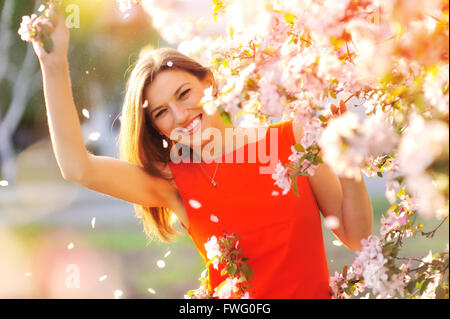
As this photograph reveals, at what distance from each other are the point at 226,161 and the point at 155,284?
163 inches

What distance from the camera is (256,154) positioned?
1.87 meters

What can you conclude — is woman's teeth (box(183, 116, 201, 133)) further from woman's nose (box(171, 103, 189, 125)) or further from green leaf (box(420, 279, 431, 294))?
green leaf (box(420, 279, 431, 294))

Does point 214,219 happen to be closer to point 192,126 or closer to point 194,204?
point 194,204

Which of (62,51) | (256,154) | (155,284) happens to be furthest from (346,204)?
(155,284)

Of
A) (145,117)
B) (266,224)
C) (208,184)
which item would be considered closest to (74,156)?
(145,117)

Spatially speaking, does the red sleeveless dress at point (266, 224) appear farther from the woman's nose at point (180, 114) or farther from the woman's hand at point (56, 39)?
the woman's hand at point (56, 39)

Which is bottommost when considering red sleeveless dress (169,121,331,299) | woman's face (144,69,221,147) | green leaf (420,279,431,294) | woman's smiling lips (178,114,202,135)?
green leaf (420,279,431,294)

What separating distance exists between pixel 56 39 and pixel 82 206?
35.0ft

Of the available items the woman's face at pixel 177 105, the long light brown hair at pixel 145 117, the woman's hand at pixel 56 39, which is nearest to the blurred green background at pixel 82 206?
the long light brown hair at pixel 145 117

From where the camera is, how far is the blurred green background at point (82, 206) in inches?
241

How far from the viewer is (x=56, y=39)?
138 cm

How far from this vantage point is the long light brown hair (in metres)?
1.80

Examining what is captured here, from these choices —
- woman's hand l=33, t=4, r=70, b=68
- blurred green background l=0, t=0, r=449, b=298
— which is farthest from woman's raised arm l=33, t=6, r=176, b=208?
blurred green background l=0, t=0, r=449, b=298

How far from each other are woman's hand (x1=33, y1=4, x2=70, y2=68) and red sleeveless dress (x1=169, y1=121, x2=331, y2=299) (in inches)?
24.7
